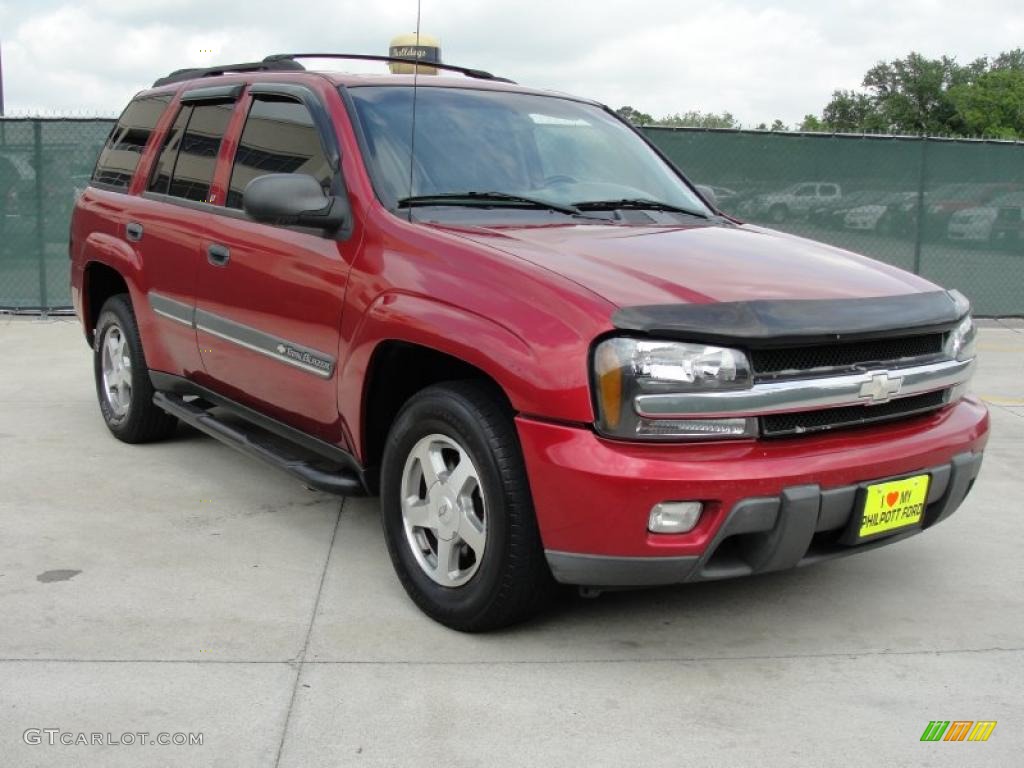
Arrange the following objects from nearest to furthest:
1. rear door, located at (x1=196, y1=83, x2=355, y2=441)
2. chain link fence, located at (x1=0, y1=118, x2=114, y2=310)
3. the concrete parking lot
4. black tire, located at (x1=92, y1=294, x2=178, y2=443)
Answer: the concrete parking lot, rear door, located at (x1=196, y1=83, x2=355, y2=441), black tire, located at (x1=92, y1=294, x2=178, y2=443), chain link fence, located at (x1=0, y1=118, x2=114, y2=310)

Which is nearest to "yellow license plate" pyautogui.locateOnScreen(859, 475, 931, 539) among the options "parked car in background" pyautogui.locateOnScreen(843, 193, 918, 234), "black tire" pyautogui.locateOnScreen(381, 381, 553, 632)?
"black tire" pyautogui.locateOnScreen(381, 381, 553, 632)

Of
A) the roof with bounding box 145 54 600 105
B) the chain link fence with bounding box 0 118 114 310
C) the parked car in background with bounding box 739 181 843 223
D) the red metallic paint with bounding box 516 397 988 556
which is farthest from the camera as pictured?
the parked car in background with bounding box 739 181 843 223

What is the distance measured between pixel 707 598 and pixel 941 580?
97 centimetres

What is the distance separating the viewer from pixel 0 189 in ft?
35.0

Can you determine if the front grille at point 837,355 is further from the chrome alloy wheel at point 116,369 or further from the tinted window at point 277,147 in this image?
the chrome alloy wheel at point 116,369

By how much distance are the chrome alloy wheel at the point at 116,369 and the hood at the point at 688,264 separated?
109 inches

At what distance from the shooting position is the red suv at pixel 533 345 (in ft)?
10.7

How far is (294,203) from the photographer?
13.5 ft

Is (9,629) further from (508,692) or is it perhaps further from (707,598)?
(707,598)

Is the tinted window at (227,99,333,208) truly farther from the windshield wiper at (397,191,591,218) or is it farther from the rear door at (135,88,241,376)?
the windshield wiper at (397,191,591,218)

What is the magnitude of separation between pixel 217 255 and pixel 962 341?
2950mm

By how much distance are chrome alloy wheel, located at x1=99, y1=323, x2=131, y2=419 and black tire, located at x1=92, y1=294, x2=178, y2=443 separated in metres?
0.01

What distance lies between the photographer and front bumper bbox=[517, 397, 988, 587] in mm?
3234

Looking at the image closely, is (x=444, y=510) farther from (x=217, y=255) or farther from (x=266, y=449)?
(x=217, y=255)
